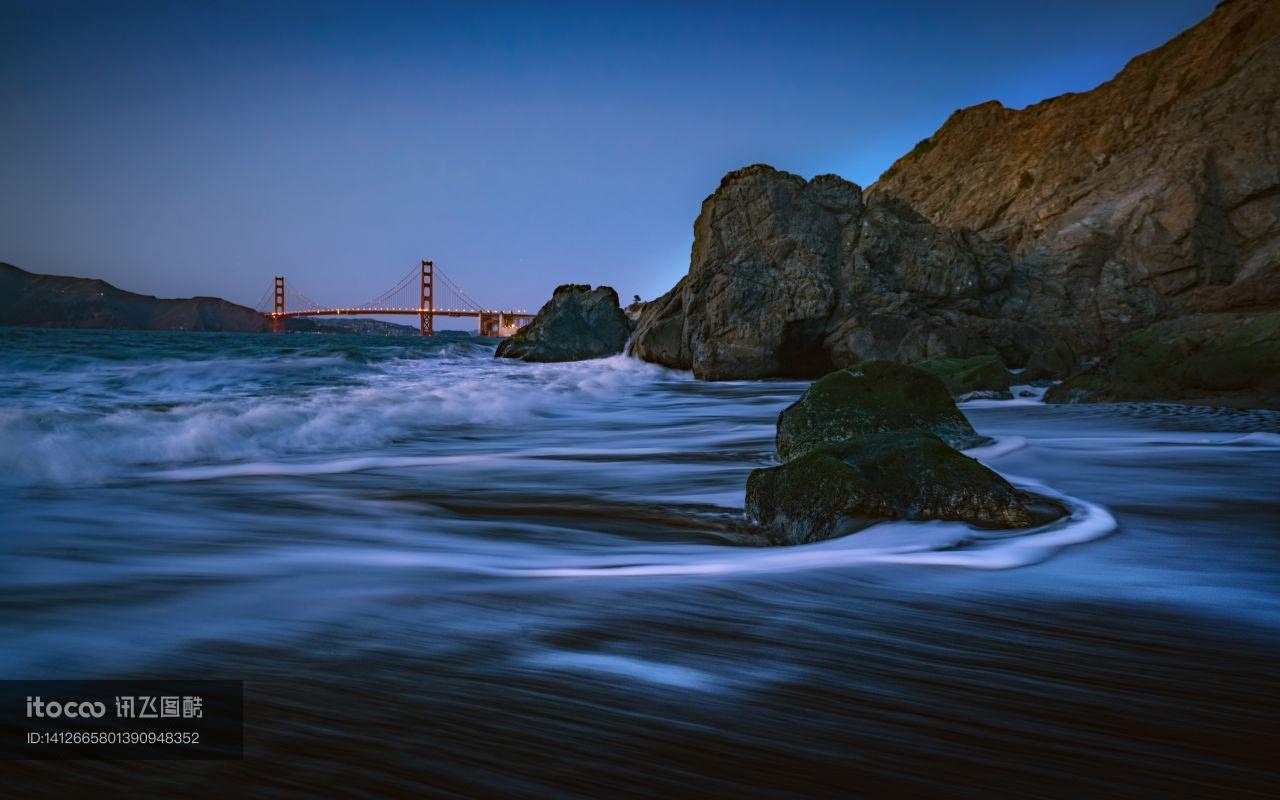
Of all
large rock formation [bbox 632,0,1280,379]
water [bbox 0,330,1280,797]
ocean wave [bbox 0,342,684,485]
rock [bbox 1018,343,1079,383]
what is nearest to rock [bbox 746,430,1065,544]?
water [bbox 0,330,1280,797]

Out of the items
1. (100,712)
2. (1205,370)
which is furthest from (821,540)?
(1205,370)

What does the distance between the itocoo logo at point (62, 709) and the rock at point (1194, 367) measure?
9717 mm

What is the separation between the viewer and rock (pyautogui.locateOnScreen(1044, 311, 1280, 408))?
819 cm

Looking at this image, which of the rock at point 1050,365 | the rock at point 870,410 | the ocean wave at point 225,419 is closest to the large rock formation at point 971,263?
the rock at point 1050,365

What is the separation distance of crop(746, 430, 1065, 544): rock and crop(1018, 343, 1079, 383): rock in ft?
34.8

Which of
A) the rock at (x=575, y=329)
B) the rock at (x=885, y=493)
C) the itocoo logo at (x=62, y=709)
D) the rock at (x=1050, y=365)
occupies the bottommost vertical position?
the itocoo logo at (x=62, y=709)

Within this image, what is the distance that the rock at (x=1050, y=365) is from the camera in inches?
512

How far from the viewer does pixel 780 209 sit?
20.7m

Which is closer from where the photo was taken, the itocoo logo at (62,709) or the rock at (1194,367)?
the itocoo logo at (62,709)

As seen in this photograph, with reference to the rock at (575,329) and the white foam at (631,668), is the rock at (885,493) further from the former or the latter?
the rock at (575,329)

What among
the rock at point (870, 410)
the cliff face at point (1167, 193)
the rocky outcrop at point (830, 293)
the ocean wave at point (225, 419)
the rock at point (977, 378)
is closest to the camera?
the rock at point (870, 410)

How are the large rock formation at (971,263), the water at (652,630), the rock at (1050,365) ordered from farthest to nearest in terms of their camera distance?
the large rock formation at (971,263)
the rock at (1050,365)
the water at (652,630)

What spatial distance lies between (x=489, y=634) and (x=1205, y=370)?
375 inches

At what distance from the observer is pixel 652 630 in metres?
2.09
